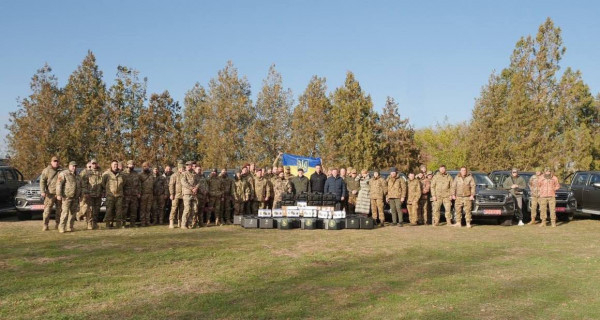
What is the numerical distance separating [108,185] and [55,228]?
5.85 ft

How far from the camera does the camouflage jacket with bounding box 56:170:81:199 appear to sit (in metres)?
13.9

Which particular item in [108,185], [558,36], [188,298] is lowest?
[188,298]

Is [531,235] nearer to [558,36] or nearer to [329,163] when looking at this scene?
[329,163]

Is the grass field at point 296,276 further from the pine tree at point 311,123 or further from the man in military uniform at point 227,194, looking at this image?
the pine tree at point 311,123

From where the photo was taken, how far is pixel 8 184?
1952 cm

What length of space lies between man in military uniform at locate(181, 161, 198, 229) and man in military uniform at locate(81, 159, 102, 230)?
235cm

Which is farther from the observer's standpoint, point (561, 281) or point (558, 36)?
point (558, 36)

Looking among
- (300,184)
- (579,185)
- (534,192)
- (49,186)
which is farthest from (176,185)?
(579,185)

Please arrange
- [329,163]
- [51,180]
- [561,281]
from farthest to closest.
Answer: [329,163]
[51,180]
[561,281]

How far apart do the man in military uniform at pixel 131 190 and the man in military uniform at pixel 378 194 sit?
712 cm

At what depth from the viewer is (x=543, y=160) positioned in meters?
34.2

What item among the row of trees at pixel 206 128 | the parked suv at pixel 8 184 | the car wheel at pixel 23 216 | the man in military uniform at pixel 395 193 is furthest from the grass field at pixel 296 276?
the row of trees at pixel 206 128

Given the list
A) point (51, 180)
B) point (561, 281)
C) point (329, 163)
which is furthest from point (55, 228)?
point (329, 163)

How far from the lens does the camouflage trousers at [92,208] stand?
594 inches
